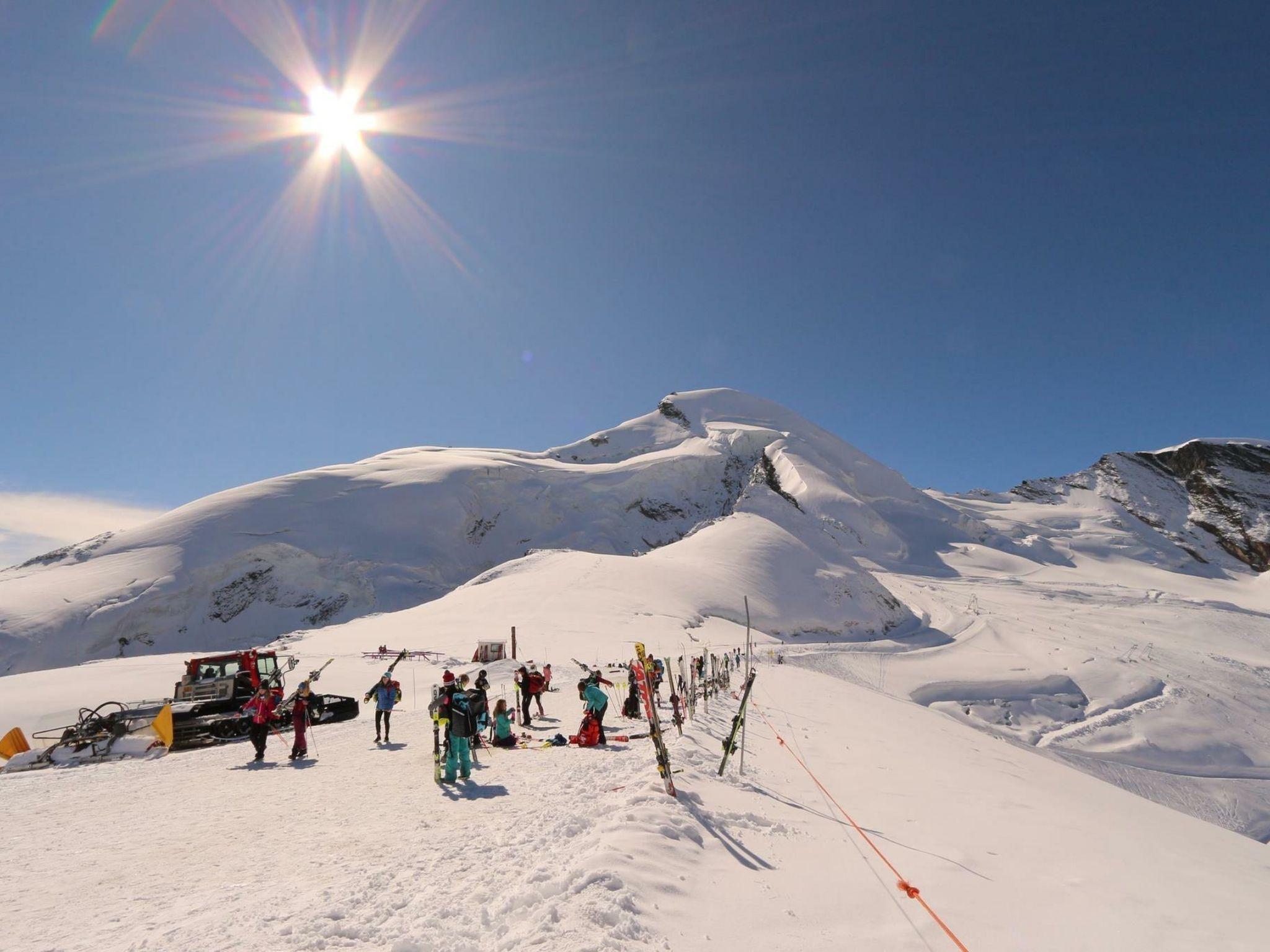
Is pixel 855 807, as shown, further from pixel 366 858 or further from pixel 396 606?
pixel 396 606

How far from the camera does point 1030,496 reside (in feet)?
516

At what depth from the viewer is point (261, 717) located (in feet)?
39.4

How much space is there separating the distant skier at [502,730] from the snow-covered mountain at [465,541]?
29.7 meters

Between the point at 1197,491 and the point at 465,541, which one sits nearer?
the point at 465,541

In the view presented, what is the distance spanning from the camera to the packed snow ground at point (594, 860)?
15.8 ft

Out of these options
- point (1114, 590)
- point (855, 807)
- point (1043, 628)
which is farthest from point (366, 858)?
point (1114, 590)

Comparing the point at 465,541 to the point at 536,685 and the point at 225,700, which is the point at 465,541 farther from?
the point at 536,685

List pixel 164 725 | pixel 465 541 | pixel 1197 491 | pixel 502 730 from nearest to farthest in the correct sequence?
pixel 502 730
pixel 164 725
pixel 465 541
pixel 1197 491

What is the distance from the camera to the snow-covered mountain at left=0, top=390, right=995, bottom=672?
189 feet

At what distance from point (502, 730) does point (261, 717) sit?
4.88m

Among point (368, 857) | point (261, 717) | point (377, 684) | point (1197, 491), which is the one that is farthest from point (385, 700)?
point (1197, 491)

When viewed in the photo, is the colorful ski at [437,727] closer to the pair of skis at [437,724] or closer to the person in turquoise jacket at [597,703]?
the pair of skis at [437,724]

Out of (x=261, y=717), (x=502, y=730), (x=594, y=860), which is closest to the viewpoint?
(x=594, y=860)

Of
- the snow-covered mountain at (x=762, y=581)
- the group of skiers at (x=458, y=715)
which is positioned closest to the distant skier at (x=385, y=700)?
the group of skiers at (x=458, y=715)
